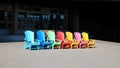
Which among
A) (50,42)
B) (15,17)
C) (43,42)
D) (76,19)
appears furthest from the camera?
(76,19)

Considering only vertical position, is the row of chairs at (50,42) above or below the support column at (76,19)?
below

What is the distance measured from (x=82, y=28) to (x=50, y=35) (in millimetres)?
17639

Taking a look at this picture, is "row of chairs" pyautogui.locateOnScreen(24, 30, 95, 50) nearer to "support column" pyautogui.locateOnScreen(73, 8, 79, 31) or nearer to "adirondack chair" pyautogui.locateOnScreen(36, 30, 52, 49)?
"adirondack chair" pyautogui.locateOnScreen(36, 30, 52, 49)

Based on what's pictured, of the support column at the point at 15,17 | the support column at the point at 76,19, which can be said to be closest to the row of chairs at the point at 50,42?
the support column at the point at 15,17

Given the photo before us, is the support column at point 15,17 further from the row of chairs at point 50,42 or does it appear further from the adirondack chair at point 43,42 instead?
the adirondack chair at point 43,42

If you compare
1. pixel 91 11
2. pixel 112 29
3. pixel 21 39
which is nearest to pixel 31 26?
pixel 21 39

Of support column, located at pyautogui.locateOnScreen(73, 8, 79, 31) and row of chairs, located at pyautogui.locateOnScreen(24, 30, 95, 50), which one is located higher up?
support column, located at pyautogui.locateOnScreen(73, 8, 79, 31)

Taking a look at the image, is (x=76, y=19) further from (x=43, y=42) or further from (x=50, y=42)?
(x=43, y=42)

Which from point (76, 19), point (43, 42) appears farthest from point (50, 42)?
point (76, 19)

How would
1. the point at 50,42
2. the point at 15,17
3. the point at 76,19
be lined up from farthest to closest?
the point at 76,19
the point at 15,17
the point at 50,42

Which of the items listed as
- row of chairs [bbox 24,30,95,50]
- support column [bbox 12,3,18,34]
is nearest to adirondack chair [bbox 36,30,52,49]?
row of chairs [bbox 24,30,95,50]

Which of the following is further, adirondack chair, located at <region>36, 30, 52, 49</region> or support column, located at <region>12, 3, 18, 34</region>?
support column, located at <region>12, 3, 18, 34</region>

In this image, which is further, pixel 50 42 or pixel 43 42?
pixel 50 42

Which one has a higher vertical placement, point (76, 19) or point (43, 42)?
point (76, 19)
